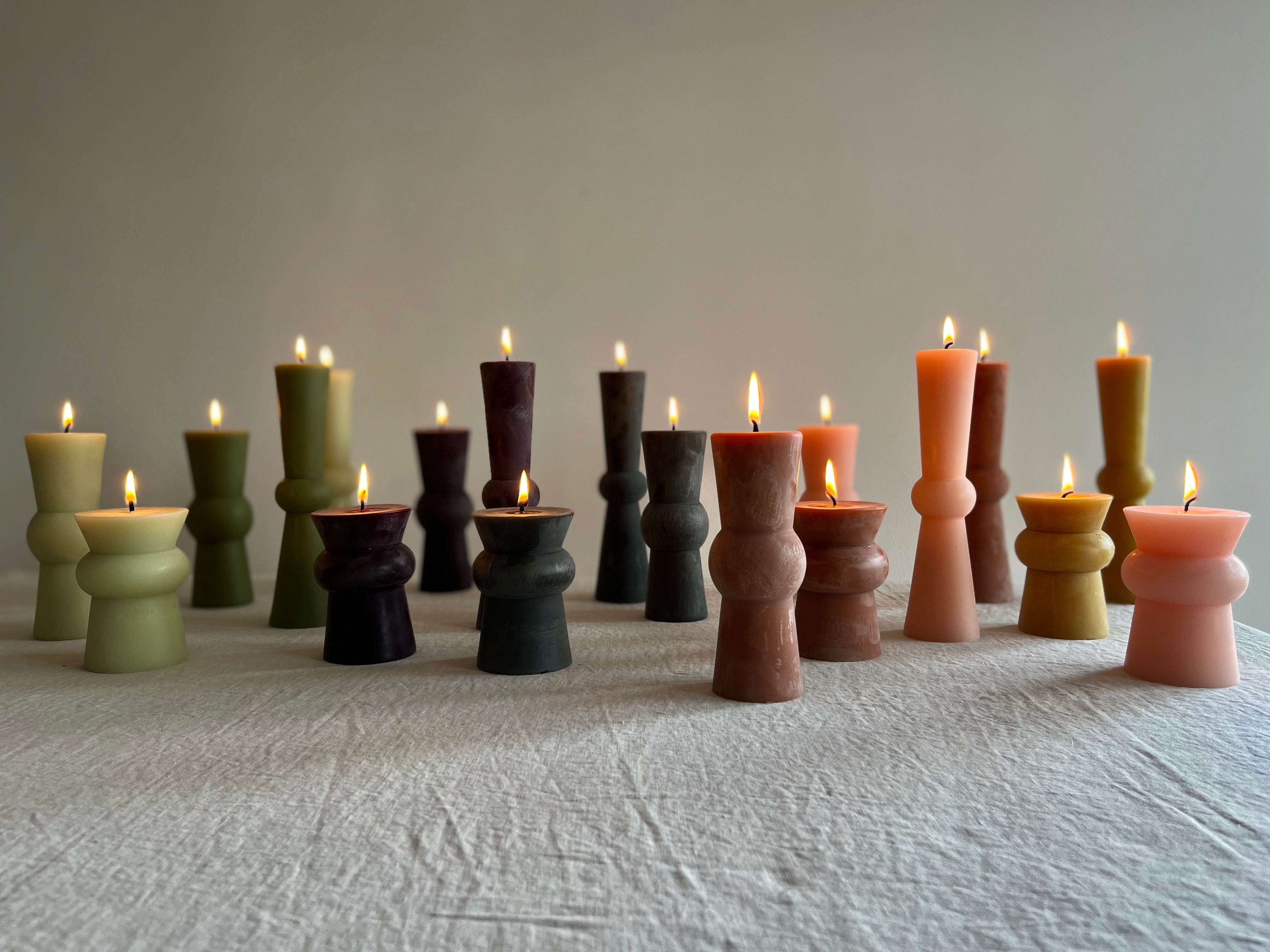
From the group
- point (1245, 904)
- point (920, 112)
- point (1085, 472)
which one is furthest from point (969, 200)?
point (1245, 904)

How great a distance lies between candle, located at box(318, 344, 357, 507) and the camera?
1.15m

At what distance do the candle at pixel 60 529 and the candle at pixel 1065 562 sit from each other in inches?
37.4

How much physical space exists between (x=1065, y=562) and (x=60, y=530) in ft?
3.29

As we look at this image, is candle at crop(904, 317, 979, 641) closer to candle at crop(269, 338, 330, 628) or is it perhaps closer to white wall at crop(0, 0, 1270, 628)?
white wall at crop(0, 0, 1270, 628)

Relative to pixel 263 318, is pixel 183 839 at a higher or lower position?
lower

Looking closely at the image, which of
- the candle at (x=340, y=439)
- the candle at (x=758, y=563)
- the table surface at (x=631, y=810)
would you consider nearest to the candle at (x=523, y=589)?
the table surface at (x=631, y=810)

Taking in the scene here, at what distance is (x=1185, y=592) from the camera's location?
0.70 metres

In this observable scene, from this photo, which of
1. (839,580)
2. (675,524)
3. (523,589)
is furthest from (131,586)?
(839,580)

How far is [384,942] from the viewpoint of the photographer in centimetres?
39

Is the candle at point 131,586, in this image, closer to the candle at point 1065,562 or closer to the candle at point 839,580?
the candle at point 839,580

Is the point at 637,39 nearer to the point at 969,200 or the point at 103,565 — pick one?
the point at 969,200

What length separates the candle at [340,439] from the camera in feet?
3.78

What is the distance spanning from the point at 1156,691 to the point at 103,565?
0.88 meters

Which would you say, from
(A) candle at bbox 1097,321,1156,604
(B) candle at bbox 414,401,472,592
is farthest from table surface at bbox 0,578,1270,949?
(B) candle at bbox 414,401,472,592
